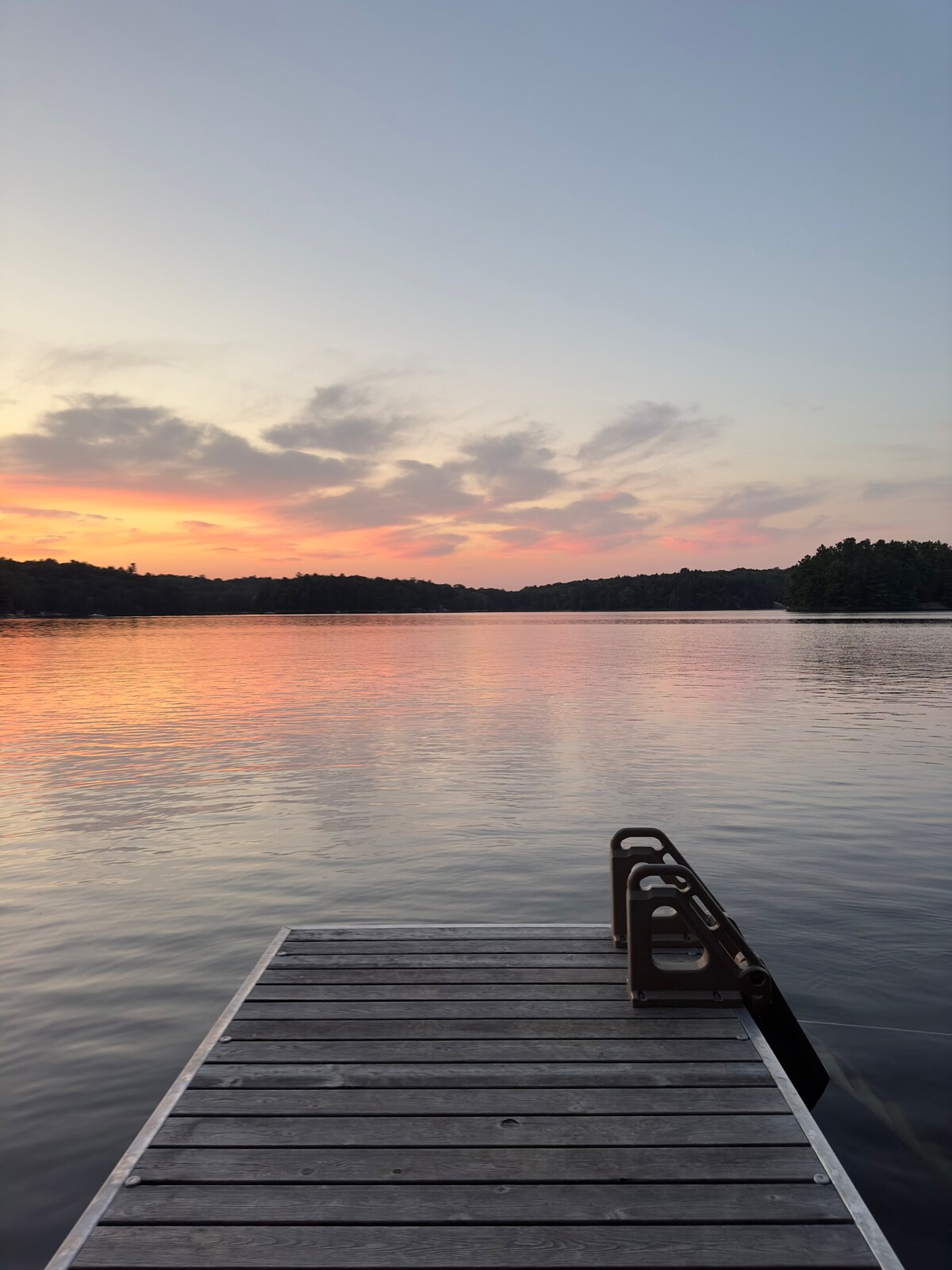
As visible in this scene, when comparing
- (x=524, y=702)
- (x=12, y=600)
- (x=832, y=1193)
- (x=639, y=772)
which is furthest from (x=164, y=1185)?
(x=12, y=600)

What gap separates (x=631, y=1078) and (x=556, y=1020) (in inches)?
30.6

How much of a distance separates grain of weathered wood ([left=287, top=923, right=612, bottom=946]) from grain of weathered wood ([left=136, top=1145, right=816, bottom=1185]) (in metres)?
2.74

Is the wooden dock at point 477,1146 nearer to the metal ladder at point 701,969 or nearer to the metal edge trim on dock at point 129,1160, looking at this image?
the metal edge trim on dock at point 129,1160

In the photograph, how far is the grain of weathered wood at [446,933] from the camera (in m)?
6.90

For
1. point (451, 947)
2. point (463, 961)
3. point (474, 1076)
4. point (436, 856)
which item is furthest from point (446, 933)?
point (436, 856)

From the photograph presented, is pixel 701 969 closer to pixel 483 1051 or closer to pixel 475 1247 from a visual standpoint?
pixel 483 1051

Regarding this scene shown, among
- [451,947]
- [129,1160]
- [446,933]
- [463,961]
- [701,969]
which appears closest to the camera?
[129,1160]

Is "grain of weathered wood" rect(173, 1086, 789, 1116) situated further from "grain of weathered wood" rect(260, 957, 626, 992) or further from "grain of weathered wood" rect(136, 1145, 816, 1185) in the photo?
"grain of weathered wood" rect(260, 957, 626, 992)

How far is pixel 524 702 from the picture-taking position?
31.7 metres

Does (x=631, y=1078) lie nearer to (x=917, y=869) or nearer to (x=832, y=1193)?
(x=832, y=1193)

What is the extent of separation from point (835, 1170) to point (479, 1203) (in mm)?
1536

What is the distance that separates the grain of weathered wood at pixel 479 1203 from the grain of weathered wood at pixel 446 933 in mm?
3008

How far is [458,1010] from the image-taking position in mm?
5562

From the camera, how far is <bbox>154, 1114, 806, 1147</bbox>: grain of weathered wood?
4.09 metres
